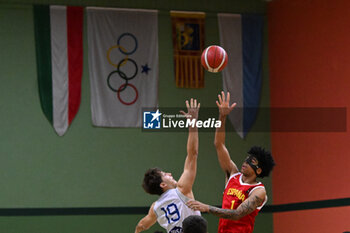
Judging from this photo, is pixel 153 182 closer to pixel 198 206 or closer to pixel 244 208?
pixel 198 206

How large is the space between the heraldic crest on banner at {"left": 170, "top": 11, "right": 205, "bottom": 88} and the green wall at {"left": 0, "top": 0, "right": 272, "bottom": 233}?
1.11 ft

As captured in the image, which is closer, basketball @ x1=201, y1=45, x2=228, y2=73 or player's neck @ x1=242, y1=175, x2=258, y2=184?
player's neck @ x1=242, y1=175, x2=258, y2=184

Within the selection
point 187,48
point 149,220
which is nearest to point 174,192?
point 149,220

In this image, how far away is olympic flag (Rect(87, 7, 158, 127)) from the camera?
10.0 meters

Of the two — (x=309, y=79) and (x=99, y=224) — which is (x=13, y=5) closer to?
(x=99, y=224)

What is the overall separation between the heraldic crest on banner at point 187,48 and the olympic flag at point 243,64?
0.49 m

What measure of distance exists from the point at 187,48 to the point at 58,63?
2.49m

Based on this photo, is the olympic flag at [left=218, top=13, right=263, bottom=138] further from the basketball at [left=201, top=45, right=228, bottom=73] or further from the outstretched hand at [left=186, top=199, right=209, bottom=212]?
the outstretched hand at [left=186, top=199, right=209, bottom=212]

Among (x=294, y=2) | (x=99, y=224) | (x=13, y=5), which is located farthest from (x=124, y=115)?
(x=294, y=2)

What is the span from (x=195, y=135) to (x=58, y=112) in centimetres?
538

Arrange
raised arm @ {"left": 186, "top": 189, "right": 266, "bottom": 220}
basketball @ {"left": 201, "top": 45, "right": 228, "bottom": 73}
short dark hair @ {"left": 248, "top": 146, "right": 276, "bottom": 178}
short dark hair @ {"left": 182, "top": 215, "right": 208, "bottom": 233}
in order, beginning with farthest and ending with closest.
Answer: basketball @ {"left": 201, "top": 45, "right": 228, "bottom": 73} < short dark hair @ {"left": 248, "top": 146, "right": 276, "bottom": 178} < raised arm @ {"left": 186, "top": 189, "right": 266, "bottom": 220} < short dark hair @ {"left": 182, "top": 215, "right": 208, "bottom": 233}

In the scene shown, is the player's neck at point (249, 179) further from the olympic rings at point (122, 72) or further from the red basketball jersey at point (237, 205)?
the olympic rings at point (122, 72)

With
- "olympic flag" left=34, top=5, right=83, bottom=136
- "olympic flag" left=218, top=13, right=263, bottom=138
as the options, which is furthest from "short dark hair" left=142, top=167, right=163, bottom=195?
"olympic flag" left=218, top=13, right=263, bottom=138

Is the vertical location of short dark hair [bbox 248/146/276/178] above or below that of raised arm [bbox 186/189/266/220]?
above
